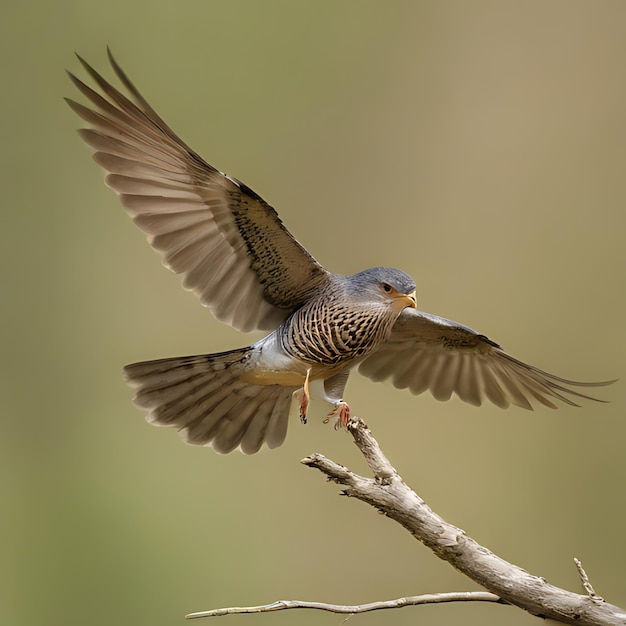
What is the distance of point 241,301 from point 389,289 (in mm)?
429

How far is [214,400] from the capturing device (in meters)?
2.36

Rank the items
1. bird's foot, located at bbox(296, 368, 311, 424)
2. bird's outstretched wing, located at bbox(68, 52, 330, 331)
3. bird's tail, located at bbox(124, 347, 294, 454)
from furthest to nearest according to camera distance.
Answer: bird's tail, located at bbox(124, 347, 294, 454) < bird's foot, located at bbox(296, 368, 311, 424) < bird's outstretched wing, located at bbox(68, 52, 330, 331)

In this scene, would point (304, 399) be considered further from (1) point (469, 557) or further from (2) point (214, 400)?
(1) point (469, 557)

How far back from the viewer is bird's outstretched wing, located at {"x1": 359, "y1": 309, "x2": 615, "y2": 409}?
2490mm

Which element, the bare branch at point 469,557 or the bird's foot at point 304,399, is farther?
the bird's foot at point 304,399

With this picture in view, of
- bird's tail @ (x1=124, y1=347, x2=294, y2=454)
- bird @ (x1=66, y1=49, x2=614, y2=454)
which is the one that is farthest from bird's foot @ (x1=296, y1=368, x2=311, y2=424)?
bird's tail @ (x1=124, y1=347, x2=294, y2=454)

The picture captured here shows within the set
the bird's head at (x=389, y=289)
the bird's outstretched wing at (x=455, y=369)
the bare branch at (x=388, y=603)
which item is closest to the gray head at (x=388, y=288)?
the bird's head at (x=389, y=289)

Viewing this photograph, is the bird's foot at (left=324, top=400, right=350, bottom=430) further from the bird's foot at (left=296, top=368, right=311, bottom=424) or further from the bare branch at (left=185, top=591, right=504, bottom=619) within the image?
the bare branch at (left=185, top=591, right=504, bottom=619)

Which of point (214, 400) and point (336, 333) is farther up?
point (336, 333)

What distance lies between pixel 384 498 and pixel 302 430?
1.83m

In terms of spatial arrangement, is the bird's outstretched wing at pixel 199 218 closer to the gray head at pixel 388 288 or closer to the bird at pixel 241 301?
the bird at pixel 241 301

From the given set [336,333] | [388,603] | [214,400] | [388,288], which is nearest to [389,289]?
[388,288]

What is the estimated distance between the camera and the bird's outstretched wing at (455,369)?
98.0 inches

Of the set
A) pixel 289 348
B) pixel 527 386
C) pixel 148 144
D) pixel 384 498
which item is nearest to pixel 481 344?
Answer: pixel 527 386
